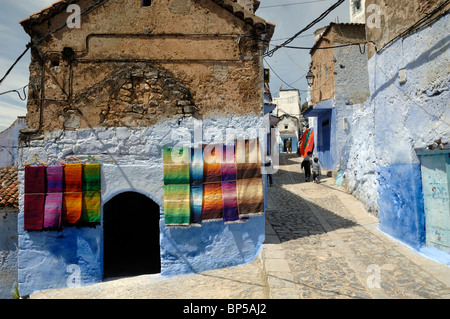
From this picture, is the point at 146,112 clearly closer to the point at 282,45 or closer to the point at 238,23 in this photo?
the point at 238,23

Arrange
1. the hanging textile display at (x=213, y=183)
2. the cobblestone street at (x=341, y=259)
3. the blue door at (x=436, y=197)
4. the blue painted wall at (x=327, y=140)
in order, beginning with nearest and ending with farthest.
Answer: the cobblestone street at (x=341, y=259) < the blue door at (x=436, y=197) < the hanging textile display at (x=213, y=183) < the blue painted wall at (x=327, y=140)

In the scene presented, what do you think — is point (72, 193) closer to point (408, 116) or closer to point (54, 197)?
point (54, 197)

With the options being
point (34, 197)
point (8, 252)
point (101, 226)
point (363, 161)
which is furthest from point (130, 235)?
point (363, 161)

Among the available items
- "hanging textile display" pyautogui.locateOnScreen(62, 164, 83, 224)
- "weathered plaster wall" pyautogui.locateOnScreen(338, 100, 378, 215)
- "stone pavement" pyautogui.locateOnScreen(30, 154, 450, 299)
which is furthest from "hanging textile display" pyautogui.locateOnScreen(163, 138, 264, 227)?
"weathered plaster wall" pyautogui.locateOnScreen(338, 100, 378, 215)

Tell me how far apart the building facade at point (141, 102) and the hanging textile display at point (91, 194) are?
15 centimetres

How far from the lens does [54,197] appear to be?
6480mm

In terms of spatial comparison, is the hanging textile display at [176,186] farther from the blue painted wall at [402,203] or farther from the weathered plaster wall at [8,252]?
the weathered plaster wall at [8,252]

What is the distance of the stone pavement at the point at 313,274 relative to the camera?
4801 mm

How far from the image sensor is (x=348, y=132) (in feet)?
46.7

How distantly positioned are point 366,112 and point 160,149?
25.6ft

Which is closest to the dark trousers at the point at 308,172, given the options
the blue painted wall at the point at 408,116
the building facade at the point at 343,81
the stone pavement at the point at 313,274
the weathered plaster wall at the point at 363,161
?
the building facade at the point at 343,81

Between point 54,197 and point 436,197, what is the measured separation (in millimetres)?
8338

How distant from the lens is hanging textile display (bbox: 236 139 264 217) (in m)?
6.66
